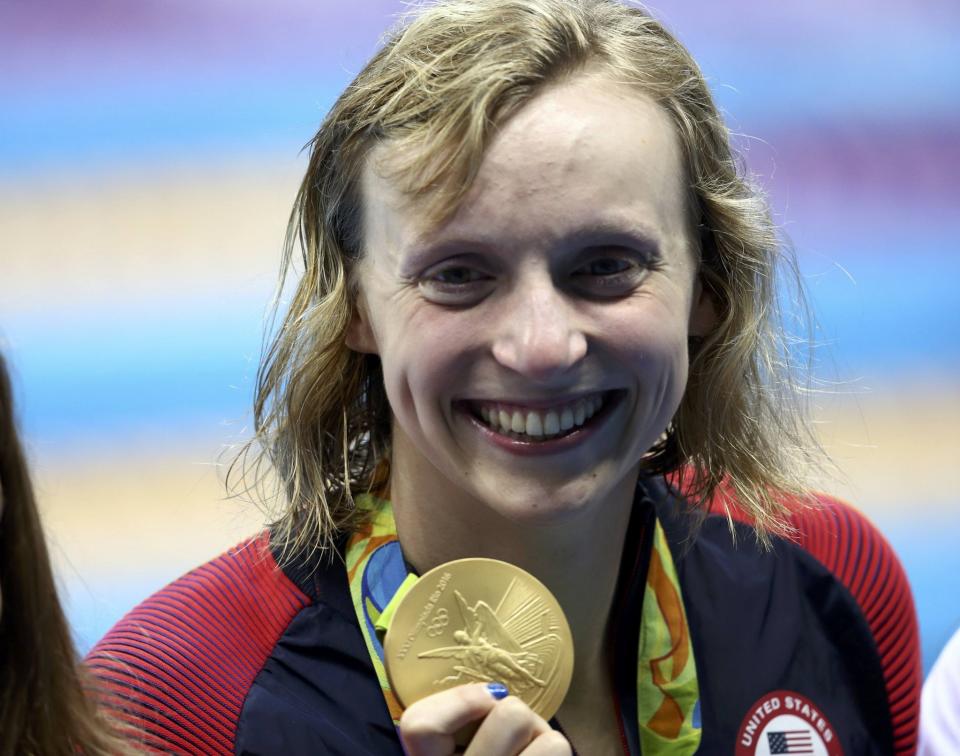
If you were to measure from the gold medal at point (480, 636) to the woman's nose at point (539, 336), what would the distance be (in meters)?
0.29

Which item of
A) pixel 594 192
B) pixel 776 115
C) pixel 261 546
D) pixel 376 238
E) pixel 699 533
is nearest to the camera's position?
pixel 594 192

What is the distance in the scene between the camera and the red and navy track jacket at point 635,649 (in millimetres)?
1898

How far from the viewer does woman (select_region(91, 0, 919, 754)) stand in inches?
71.5

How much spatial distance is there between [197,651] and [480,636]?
0.43m

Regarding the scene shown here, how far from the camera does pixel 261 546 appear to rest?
6.98 feet

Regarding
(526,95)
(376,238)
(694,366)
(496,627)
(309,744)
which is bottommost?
(309,744)

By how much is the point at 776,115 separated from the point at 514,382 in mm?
3566

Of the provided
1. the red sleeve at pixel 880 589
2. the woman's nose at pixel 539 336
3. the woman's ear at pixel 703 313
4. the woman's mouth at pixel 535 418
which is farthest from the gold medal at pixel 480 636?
the red sleeve at pixel 880 589

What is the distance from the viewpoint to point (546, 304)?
5.85 feet

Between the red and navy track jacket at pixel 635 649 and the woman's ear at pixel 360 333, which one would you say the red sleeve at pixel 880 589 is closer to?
the red and navy track jacket at pixel 635 649

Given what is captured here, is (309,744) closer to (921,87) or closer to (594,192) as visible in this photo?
(594,192)

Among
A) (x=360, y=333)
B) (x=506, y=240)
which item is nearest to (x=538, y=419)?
(x=506, y=240)

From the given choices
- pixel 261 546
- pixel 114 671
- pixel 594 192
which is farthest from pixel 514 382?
pixel 114 671

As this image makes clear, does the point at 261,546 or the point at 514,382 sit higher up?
the point at 514,382
